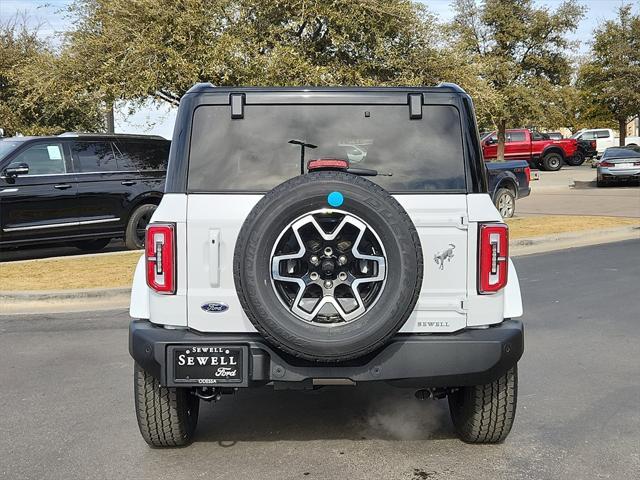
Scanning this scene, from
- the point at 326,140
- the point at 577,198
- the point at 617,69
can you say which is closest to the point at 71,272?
the point at 326,140

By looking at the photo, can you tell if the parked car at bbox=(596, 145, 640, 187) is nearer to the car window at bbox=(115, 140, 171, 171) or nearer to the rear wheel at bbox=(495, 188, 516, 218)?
the rear wheel at bbox=(495, 188, 516, 218)

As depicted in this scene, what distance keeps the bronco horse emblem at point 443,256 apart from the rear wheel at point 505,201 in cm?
1328

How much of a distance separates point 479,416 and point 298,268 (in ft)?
4.44

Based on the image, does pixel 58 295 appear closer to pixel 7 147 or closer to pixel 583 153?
pixel 7 147

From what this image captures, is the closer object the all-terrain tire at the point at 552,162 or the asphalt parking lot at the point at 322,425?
the asphalt parking lot at the point at 322,425

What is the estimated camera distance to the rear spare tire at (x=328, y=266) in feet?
11.6

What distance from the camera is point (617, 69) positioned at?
38562mm

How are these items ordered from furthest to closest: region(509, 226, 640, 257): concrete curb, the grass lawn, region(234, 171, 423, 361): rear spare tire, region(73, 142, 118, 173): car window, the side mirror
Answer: region(509, 226, 640, 257): concrete curb, region(73, 142, 118, 173): car window, the side mirror, the grass lawn, region(234, 171, 423, 361): rear spare tire

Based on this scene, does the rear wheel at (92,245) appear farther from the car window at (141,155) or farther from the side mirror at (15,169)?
the side mirror at (15,169)

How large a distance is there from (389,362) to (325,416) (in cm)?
128

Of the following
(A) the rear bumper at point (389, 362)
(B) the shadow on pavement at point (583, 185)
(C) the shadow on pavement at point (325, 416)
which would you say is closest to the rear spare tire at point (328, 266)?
(A) the rear bumper at point (389, 362)

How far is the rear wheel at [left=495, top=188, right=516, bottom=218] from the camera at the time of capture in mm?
16828

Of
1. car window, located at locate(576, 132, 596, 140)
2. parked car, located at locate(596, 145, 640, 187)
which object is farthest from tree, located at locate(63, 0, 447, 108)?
car window, located at locate(576, 132, 596, 140)

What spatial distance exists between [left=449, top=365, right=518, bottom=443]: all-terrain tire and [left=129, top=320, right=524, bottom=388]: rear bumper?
0.36 meters
